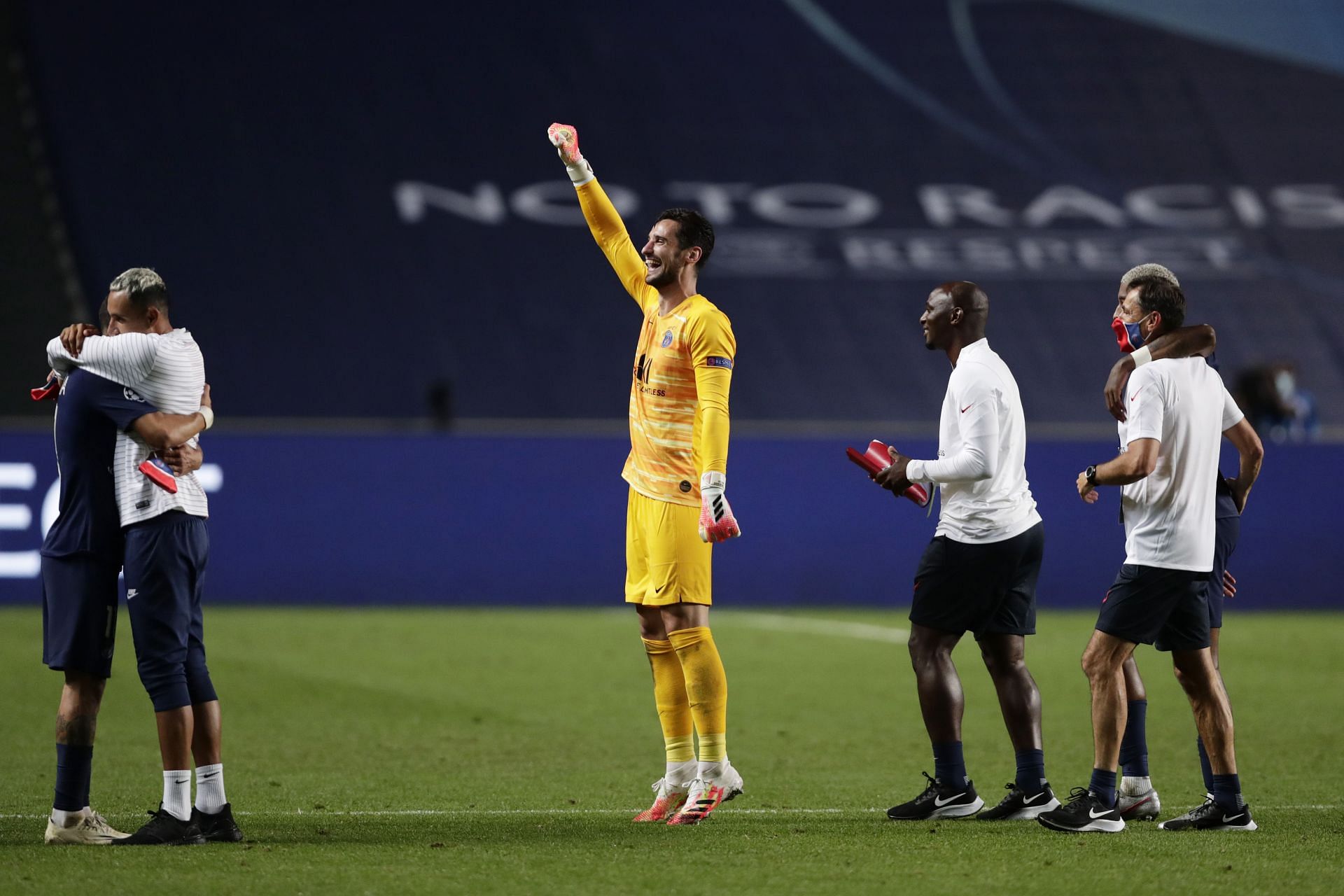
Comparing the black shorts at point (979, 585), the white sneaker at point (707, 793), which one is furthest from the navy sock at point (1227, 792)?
the white sneaker at point (707, 793)

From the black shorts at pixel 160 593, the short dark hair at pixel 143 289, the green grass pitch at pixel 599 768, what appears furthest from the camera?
the short dark hair at pixel 143 289

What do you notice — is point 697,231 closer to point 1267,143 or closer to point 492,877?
point 492,877

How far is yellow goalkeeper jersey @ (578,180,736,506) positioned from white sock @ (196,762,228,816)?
1994 millimetres

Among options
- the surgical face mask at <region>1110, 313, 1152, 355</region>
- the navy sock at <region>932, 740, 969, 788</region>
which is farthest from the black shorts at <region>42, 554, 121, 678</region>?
the surgical face mask at <region>1110, 313, 1152, 355</region>

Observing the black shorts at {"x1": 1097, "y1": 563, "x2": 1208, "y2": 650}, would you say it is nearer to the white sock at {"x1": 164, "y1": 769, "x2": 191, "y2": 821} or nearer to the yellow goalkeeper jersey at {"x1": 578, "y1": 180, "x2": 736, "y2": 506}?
the yellow goalkeeper jersey at {"x1": 578, "y1": 180, "x2": 736, "y2": 506}

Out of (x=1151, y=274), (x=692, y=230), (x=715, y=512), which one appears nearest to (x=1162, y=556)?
(x=1151, y=274)

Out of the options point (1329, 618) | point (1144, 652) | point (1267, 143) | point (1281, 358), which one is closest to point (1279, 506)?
point (1329, 618)

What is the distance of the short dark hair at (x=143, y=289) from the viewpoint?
650cm

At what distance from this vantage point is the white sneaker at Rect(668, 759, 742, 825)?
23.0 ft

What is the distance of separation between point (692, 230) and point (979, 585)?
1885 mm

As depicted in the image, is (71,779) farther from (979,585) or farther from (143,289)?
(979,585)

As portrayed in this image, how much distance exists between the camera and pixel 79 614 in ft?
21.1

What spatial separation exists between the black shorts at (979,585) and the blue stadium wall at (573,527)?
9.60m

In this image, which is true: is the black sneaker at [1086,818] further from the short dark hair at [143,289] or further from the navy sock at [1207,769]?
the short dark hair at [143,289]
